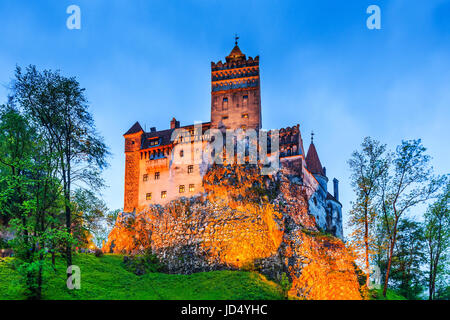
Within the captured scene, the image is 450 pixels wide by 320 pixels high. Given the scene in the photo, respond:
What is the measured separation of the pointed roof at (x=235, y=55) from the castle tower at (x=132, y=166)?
59.3ft

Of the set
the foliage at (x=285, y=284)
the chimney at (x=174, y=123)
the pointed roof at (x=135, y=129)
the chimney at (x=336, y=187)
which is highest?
the chimney at (x=174, y=123)

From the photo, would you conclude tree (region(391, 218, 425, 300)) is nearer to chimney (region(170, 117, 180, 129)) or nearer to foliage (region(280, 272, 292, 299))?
foliage (region(280, 272, 292, 299))

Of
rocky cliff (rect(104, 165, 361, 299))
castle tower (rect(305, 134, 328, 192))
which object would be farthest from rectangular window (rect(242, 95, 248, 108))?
castle tower (rect(305, 134, 328, 192))

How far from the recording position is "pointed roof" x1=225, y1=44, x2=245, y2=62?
203 feet

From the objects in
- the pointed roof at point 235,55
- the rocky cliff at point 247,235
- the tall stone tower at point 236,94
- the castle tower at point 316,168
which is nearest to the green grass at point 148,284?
the rocky cliff at point 247,235

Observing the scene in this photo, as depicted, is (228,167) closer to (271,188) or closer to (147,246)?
(271,188)

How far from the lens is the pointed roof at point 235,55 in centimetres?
6188

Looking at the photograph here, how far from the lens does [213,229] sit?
47594 mm

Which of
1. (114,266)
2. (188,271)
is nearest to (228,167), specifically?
(188,271)

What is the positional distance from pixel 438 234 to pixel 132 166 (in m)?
40.5

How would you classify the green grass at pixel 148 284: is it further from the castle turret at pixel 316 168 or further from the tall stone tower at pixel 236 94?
the castle turret at pixel 316 168

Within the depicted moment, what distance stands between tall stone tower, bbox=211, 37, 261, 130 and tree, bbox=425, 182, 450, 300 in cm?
2488

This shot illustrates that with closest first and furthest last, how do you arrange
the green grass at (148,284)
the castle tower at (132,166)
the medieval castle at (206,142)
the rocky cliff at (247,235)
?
the green grass at (148,284), the rocky cliff at (247,235), the medieval castle at (206,142), the castle tower at (132,166)

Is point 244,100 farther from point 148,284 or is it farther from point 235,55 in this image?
point 148,284
